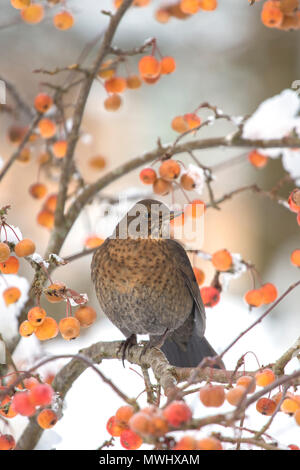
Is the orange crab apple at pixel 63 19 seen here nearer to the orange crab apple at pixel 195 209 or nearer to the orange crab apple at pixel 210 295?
the orange crab apple at pixel 195 209

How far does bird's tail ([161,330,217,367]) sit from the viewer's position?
6.77ft

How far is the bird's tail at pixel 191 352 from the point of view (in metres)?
2.06

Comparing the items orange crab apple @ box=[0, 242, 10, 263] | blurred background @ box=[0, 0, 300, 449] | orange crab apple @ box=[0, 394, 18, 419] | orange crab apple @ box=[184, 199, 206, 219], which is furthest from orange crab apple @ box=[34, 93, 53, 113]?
blurred background @ box=[0, 0, 300, 449]

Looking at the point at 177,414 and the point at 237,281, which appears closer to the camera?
the point at 177,414

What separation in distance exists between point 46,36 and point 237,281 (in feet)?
6.98

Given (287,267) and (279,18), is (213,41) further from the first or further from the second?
(279,18)

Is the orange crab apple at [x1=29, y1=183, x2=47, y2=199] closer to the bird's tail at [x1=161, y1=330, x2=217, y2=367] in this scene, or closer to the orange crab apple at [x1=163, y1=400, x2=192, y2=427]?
the bird's tail at [x1=161, y1=330, x2=217, y2=367]

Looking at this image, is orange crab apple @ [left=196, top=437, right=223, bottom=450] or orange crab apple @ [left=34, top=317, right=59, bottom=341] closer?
orange crab apple @ [left=196, top=437, right=223, bottom=450]

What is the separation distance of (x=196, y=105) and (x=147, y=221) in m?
2.43

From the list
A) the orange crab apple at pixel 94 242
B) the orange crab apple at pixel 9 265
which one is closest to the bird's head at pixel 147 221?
the orange crab apple at pixel 94 242

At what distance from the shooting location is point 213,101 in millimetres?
4262
